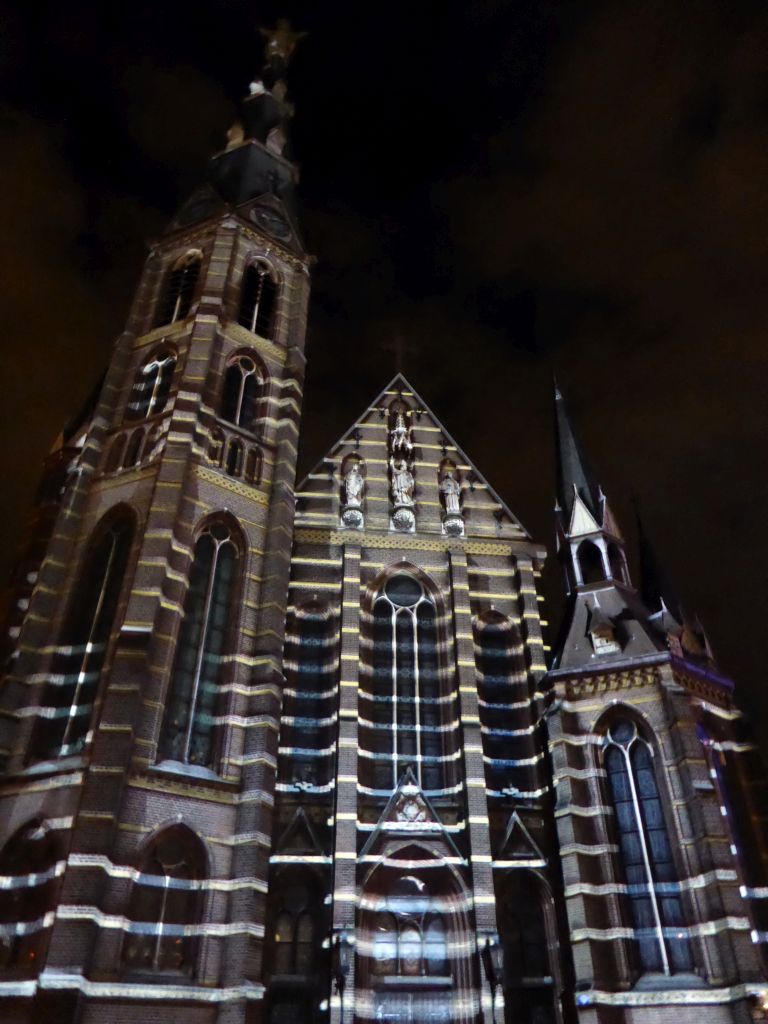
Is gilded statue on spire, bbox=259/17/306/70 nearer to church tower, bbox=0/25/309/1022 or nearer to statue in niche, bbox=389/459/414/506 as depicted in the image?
church tower, bbox=0/25/309/1022

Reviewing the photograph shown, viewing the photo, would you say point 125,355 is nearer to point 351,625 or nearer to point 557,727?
point 351,625

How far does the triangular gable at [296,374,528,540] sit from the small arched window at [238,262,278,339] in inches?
200

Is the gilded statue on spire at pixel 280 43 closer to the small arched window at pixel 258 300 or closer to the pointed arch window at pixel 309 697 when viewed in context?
the small arched window at pixel 258 300

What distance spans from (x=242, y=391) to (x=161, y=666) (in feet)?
36.0

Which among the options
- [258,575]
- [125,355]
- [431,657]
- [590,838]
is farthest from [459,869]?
[125,355]

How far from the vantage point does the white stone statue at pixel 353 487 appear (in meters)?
27.5

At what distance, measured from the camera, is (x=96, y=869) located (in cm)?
1697

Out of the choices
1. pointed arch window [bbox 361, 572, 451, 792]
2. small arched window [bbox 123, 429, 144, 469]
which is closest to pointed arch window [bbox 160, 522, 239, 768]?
small arched window [bbox 123, 429, 144, 469]

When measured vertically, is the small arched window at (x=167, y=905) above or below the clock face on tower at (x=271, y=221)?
below

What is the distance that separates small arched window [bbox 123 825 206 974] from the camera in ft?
57.0

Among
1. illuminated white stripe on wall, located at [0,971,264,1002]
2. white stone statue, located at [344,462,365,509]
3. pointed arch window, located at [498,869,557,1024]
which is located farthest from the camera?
white stone statue, located at [344,462,365,509]

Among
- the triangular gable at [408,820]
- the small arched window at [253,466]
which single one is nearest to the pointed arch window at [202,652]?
the small arched window at [253,466]

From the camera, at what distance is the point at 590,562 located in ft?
90.4

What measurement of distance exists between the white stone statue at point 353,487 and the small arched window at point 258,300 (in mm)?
6228
